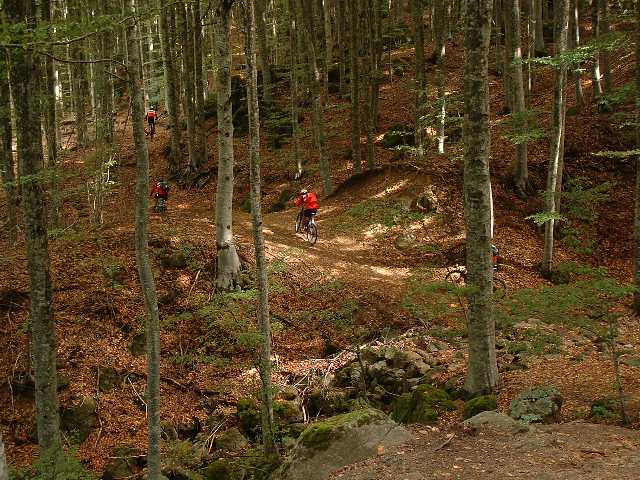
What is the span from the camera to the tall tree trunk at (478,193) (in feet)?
24.5

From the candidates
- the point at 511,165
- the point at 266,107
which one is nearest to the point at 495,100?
the point at 511,165

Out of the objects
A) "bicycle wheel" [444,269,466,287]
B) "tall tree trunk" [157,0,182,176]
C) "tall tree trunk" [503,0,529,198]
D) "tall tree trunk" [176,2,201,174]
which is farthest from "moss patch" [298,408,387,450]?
"tall tree trunk" [176,2,201,174]

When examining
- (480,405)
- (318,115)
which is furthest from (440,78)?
(480,405)

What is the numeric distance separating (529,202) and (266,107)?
15.4 meters

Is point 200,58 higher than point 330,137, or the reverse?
point 200,58

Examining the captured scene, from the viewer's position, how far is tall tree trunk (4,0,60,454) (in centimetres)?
714

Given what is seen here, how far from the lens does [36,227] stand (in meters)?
7.46

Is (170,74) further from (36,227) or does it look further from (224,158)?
(36,227)

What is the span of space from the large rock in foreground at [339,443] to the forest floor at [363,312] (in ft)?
0.91

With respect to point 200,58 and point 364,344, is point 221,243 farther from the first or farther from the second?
point 200,58

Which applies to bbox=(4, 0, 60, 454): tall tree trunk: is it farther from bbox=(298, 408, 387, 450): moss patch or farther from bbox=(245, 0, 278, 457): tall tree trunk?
bbox=(298, 408, 387, 450): moss patch

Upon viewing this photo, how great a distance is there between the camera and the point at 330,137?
989 inches

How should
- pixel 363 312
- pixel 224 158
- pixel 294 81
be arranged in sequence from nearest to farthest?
pixel 224 158
pixel 363 312
pixel 294 81

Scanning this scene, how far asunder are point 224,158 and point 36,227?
473cm
